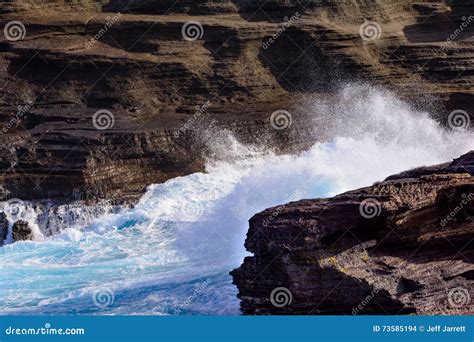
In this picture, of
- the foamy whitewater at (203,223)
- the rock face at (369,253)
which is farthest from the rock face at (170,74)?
the rock face at (369,253)

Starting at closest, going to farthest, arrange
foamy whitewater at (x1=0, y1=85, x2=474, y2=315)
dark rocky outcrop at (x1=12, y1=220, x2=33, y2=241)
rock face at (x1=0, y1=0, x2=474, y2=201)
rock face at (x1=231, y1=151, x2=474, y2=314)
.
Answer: rock face at (x1=231, y1=151, x2=474, y2=314), foamy whitewater at (x1=0, y1=85, x2=474, y2=315), dark rocky outcrop at (x1=12, y1=220, x2=33, y2=241), rock face at (x1=0, y1=0, x2=474, y2=201)

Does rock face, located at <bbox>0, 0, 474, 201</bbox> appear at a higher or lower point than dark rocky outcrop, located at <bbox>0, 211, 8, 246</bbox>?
higher

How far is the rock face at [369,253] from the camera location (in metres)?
13.0

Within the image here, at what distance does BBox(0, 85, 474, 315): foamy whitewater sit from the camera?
17.2m

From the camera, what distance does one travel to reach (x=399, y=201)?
44.9ft

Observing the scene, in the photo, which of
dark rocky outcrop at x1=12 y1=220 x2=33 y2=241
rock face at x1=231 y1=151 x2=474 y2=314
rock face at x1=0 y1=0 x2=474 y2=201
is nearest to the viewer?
rock face at x1=231 y1=151 x2=474 y2=314

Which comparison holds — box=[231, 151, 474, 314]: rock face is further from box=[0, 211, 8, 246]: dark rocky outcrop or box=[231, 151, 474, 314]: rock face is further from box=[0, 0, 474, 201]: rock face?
box=[0, 0, 474, 201]: rock face

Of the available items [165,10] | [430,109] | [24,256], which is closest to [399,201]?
[24,256]

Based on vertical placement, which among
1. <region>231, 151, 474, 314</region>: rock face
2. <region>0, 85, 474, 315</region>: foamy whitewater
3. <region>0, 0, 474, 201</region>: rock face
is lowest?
<region>231, 151, 474, 314</region>: rock face

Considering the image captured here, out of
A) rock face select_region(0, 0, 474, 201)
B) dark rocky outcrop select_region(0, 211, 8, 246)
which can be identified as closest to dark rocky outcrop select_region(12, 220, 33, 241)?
dark rocky outcrop select_region(0, 211, 8, 246)

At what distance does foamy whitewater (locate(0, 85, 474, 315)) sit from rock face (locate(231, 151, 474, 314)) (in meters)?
2.01

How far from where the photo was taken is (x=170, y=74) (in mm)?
34062

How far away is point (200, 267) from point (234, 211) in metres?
4.33

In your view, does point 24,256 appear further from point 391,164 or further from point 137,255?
point 391,164
